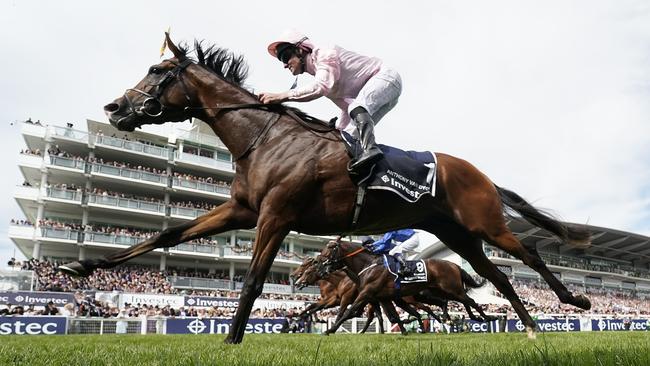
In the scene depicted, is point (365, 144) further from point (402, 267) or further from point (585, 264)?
point (585, 264)

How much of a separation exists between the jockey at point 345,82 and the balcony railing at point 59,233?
4162 cm

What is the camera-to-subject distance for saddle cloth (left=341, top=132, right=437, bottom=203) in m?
5.18

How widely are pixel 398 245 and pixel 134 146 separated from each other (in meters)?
39.4

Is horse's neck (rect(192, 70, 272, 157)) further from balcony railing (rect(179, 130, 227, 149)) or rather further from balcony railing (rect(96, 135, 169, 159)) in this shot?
balcony railing (rect(179, 130, 227, 149))

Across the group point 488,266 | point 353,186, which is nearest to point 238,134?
point 353,186

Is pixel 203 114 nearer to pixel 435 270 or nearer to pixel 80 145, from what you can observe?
pixel 435 270

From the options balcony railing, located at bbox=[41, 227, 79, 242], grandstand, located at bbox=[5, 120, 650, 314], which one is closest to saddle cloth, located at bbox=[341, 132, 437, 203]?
grandstand, located at bbox=[5, 120, 650, 314]

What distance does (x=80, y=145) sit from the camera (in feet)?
148

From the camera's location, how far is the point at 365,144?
522cm

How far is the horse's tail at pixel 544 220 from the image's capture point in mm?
6502

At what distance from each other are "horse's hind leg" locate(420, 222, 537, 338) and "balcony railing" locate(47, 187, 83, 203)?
4310 cm

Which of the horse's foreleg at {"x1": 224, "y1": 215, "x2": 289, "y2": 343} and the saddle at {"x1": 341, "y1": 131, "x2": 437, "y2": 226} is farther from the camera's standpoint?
the saddle at {"x1": 341, "y1": 131, "x2": 437, "y2": 226}

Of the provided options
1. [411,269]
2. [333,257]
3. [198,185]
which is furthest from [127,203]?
[411,269]

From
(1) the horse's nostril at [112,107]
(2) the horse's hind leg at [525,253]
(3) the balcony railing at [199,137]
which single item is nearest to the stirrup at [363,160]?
(2) the horse's hind leg at [525,253]
